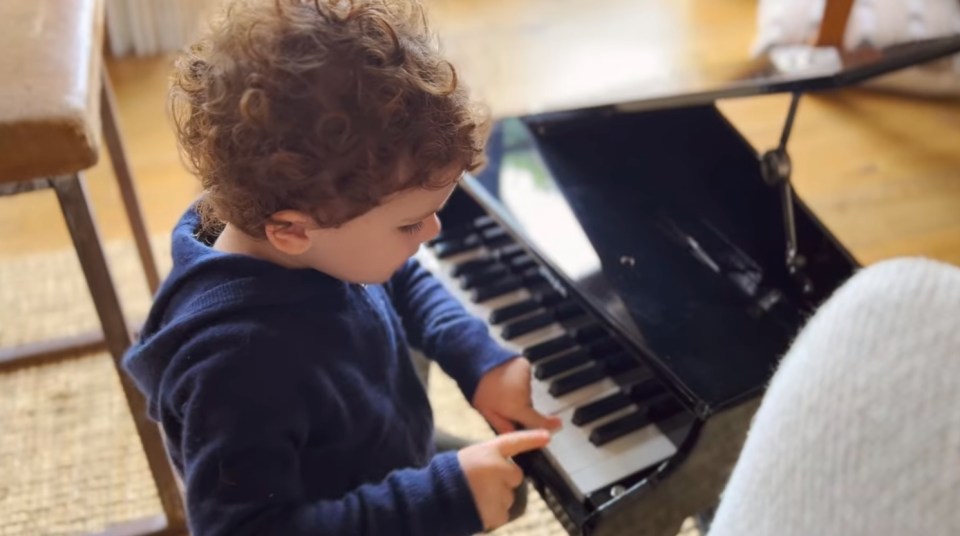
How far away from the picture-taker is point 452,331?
0.92 metres

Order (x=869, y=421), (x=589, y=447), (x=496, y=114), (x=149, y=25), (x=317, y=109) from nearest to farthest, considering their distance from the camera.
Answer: (x=869, y=421) < (x=317, y=109) < (x=589, y=447) < (x=496, y=114) < (x=149, y=25)

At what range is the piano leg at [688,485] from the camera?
79cm

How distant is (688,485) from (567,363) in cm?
17

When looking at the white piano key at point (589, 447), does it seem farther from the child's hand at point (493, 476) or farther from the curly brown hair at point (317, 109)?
the curly brown hair at point (317, 109)

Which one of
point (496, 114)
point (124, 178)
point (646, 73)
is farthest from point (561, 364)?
point (496, 114)

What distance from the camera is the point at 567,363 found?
93 centimetres

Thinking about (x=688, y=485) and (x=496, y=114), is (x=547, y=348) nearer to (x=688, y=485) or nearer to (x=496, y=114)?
(x=688, y=485)

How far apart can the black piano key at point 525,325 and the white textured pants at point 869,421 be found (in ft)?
1.63

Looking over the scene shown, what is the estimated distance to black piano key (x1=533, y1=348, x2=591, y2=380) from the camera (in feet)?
3.03

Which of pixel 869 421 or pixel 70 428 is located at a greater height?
pixel 869 421

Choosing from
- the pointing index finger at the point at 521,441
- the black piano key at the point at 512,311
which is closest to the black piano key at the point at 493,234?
the black piano key at the point at 512,311

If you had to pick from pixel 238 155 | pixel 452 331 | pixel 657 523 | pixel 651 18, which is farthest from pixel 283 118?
pixel 651 18

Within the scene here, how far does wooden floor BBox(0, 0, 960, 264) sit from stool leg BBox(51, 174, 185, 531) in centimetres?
80

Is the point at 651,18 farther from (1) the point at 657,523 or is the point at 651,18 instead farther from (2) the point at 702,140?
(1) the point at 657,523
